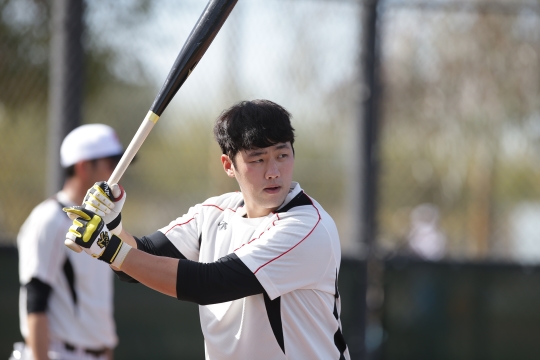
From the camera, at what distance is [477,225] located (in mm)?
6766

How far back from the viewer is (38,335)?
11.0ft

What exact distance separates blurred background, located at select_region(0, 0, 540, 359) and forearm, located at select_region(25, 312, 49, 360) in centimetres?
156

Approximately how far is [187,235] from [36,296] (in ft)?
3.44

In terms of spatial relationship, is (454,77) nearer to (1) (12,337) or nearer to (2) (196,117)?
(2) (196,117)

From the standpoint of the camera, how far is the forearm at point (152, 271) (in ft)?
7.72

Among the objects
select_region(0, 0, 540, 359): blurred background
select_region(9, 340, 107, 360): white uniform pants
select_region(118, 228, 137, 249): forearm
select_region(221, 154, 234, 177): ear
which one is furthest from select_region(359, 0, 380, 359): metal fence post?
select_region(118, 228, 137, 249): forearm

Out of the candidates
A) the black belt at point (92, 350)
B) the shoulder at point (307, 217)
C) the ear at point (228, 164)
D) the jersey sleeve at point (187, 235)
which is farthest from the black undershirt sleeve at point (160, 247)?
the black belt at point (92, 350)

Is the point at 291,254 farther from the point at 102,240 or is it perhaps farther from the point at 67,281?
the point at 67,281

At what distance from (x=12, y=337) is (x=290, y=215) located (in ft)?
10.7

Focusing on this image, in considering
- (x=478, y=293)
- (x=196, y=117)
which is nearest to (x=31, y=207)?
(x=196, y=117)

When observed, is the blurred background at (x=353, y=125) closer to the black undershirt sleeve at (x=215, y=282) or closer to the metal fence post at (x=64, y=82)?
the metal fence post at (x=64, y=82)

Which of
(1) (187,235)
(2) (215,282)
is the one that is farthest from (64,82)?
(2) (215,282)

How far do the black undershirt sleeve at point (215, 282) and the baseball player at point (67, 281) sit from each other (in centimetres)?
133

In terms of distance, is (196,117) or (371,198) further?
(196,117)
